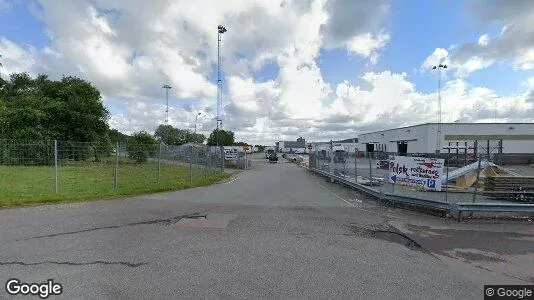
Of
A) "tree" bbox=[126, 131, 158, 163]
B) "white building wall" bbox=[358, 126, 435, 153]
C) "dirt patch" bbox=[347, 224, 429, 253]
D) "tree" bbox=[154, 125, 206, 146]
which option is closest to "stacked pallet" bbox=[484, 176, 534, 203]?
"dirt patch" bbox=[347, 224, 429, 253]

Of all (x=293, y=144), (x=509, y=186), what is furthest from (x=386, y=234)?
(x=293, y=144)

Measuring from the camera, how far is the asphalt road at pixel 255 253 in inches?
194

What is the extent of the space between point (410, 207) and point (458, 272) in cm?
638

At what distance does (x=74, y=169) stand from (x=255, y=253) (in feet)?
53.0

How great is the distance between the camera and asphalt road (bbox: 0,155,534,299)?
493 centimetres

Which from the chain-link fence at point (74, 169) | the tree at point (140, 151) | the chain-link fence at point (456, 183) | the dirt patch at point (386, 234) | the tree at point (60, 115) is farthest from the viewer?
the tree at point (60, 115)

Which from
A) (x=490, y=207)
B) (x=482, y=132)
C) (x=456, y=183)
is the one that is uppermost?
(x=482, y=132)

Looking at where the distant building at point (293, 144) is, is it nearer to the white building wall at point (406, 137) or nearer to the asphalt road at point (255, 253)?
the white building wall at point (406, 137)

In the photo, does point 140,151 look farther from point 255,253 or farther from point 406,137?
point 406,137

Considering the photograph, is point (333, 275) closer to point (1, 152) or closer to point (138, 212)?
point (138, 212)

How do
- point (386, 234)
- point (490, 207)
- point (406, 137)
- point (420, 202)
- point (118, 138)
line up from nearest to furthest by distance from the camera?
point (386, 234), point (490, 207), point (420, 202), point (118, 138), point (406, 137)

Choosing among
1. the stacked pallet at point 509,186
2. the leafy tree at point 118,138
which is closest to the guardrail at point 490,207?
the stacked pallet at point 509,186

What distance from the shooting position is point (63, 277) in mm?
5094

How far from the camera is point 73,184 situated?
1695 centimetres
